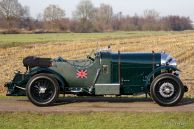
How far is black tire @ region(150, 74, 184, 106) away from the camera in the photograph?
10.1m

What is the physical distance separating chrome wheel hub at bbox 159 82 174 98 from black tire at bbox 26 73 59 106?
2.46 meters

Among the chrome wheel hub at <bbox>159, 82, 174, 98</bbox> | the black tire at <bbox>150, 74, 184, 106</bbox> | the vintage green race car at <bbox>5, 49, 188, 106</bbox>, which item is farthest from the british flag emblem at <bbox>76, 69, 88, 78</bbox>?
the chrome wheel hub at <bbox>159, 82, 174, 98</bbox>

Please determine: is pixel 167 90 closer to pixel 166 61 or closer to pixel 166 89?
pixel 166 89

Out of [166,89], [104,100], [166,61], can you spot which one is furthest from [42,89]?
[166,61]

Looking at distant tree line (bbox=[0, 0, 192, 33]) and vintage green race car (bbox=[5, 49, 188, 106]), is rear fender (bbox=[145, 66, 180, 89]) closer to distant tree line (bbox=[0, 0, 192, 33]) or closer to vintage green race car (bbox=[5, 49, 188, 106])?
vintage green race car (bbox=[5, 49, 188, 106])

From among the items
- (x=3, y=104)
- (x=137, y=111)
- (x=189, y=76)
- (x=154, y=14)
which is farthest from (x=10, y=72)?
(x=154, y=14)

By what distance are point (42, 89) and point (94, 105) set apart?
4.22 ft

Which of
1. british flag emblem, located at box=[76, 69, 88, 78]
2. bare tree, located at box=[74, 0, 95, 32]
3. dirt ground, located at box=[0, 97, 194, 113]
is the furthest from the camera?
bare tree, located at box=[74, 0, 95, 32]

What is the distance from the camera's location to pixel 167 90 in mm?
10203

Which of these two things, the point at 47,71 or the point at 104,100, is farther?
the point at 104,100

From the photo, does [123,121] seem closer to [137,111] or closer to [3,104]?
[137,111]

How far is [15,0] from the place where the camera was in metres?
113

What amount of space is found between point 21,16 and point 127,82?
10024 centimetres

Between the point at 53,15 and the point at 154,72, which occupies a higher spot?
the point at 53,15
